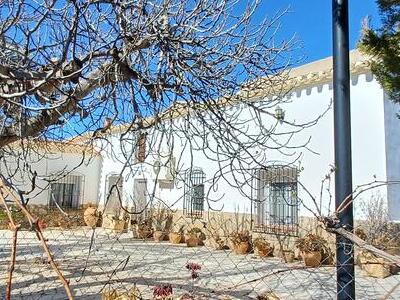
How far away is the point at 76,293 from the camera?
5992mm

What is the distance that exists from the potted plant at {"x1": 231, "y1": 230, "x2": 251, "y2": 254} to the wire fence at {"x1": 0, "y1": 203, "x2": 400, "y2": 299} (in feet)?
0.08

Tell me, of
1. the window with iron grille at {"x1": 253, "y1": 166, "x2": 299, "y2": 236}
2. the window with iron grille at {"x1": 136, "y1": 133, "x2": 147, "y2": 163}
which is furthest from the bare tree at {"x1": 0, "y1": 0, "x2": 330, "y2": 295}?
the window with iron grille at {"x1": 253, "y1": 166, "x2": 299, "y2": 236}

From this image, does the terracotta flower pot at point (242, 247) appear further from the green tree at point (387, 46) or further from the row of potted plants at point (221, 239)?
the green tree at point (387, 46)

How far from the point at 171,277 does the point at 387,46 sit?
16.6ft

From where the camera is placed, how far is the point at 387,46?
5.44 meters

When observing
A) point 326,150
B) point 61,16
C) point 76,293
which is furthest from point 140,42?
point 326,150

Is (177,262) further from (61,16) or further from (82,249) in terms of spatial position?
(61,16)

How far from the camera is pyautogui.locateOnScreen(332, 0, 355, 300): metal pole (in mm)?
2318

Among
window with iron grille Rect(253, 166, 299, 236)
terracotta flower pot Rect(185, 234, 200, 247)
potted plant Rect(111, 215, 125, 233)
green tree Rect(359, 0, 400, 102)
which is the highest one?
green tree Rect(359, 0, 400, 102)

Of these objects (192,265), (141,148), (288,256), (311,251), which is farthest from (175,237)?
(141,148)

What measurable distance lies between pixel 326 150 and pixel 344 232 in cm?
810

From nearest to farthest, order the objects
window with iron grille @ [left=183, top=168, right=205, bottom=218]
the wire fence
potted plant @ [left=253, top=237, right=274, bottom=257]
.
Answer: the wire fence → potted plant @ [left=253, top=237, right=274, bottom=257] → window with iron grille @ [left=183, top=168, right=205, bottom=218]

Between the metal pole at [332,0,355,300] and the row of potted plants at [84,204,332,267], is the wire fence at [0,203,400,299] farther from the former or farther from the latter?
the metal pole at [332,0,355,300]

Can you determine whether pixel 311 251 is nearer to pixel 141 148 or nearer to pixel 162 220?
pixel 141 148
